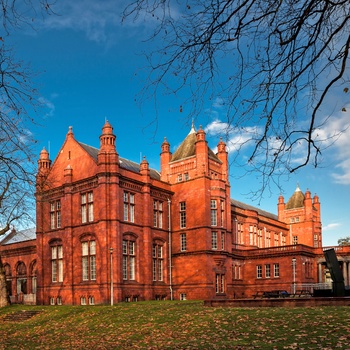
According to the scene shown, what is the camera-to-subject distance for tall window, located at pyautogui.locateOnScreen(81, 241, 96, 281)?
124 ft

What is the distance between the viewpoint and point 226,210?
44.4 m

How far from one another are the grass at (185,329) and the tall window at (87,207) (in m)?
12.3

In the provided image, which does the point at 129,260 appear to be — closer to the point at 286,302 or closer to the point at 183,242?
the point at 183,242

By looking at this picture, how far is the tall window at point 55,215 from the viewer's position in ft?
137

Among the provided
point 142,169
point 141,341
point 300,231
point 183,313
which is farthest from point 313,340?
point 300,231

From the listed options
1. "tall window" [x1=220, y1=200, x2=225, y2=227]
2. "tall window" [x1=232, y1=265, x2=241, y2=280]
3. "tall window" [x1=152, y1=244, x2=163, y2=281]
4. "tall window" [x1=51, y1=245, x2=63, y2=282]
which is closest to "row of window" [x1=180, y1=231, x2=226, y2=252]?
"tall window" [x1=220, y1=200, x2=225, y2=227]

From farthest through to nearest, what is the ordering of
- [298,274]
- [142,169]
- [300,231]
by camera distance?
1. [300,231]
2. [298,274]
3. [142,169]

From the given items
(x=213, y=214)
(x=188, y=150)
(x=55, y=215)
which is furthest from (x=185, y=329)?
(x=188, y=150)

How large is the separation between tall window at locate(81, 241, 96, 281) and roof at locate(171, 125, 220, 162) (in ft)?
44.0

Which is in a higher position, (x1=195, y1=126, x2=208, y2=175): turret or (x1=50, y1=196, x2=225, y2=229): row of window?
(x1=195, y1=126, x2=208, y2=175): turret

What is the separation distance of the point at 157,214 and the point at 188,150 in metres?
8.09

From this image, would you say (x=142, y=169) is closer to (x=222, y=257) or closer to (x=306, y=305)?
(x=222, y=257)

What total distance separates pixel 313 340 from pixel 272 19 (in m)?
10.5

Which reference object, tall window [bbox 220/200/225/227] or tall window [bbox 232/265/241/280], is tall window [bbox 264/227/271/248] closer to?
tall window [bbox 232/265/241/280]
